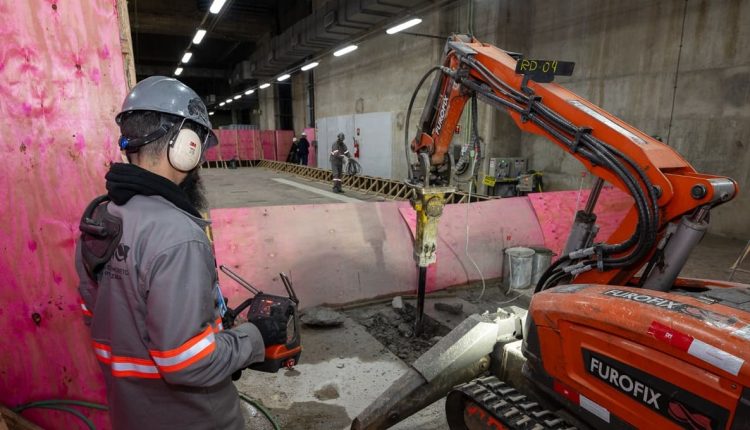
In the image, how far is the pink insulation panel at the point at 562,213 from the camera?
6.92 m

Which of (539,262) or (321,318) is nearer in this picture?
(321,318)

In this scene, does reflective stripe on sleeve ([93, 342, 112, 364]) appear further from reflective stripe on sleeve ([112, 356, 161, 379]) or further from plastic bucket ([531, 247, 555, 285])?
plastic bucket ([531, 247, 555, 285])

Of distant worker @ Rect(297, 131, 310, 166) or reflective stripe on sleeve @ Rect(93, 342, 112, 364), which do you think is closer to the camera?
reflective stripe on sleeve @ Rect(93, 342, 112, 364)

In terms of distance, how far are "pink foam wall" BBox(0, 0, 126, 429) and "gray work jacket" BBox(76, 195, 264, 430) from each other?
0.87 m

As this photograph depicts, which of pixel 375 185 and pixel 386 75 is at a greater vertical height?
pixel 386 75

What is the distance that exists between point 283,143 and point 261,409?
83.4 ft

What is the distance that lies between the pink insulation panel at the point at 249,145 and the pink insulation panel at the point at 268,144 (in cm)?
27

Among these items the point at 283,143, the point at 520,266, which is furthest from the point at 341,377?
the point at 283,143

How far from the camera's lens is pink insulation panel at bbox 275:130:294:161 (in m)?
27.3

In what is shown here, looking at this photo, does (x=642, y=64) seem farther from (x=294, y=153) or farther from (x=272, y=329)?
(x=294, y=153)

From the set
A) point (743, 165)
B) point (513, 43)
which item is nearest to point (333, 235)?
point (743, 165)

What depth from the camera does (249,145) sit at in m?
27.0

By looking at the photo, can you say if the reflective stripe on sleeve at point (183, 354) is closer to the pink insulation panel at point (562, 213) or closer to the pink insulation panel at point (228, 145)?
the pink insulation panel at point (562, 213)

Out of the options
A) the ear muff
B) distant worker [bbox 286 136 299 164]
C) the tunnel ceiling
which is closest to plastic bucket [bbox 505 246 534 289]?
the ear muff
